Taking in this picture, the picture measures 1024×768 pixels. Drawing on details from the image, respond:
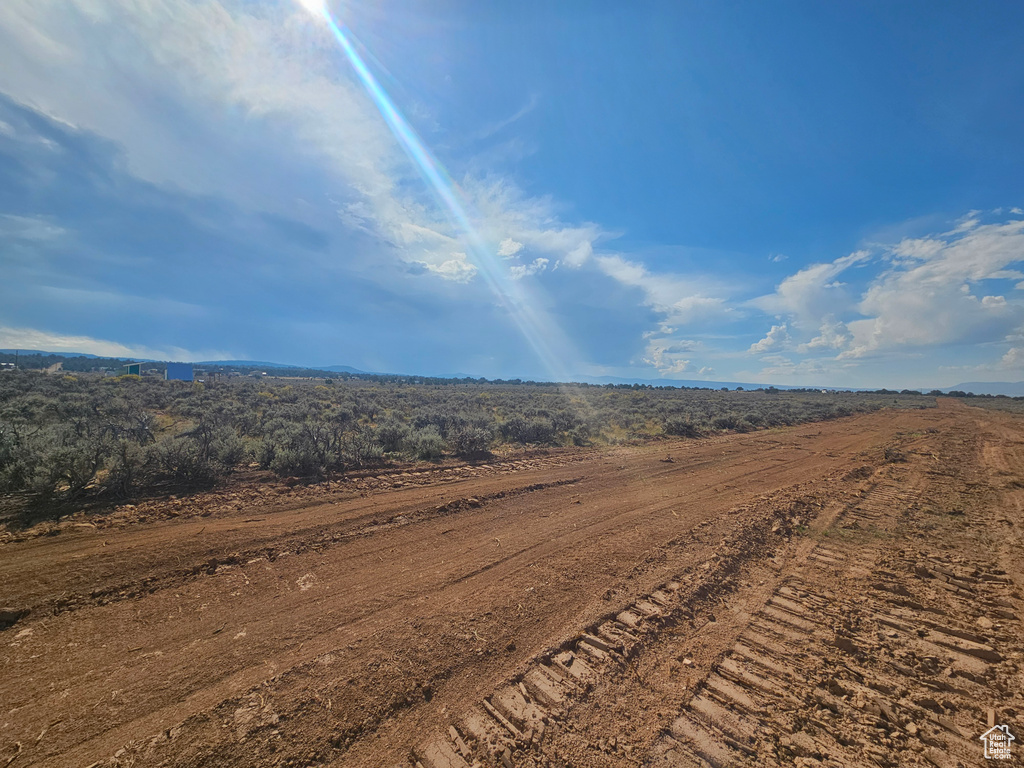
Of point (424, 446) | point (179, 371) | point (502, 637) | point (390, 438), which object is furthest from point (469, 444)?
point (179, 371)

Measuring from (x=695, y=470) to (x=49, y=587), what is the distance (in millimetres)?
13958

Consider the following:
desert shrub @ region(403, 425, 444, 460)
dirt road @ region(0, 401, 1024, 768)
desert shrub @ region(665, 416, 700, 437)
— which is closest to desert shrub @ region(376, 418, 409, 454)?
desert shrub @ region(403, 425, 444, 460)

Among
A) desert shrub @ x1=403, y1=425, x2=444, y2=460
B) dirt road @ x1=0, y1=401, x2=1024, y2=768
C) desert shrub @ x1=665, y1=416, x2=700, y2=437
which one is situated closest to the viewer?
dirt road @ x1=0, y1=401, x2=1024, y2=768

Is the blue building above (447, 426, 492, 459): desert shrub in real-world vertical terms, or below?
above

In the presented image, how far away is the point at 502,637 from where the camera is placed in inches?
167

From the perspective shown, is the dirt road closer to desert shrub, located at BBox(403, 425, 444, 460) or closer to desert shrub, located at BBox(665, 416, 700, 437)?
desert shrub, located at BBox(403, 425, 444, 460)

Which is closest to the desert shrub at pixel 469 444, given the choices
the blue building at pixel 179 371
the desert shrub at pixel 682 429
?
the desert shrub at pixel 682 429

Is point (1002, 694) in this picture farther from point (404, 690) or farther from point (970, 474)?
point (970, 474)

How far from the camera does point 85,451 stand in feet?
25.0

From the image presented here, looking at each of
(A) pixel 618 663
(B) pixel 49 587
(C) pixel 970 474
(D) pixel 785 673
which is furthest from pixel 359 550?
(C) pixel 970 474

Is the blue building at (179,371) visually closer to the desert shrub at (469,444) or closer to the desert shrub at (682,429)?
the desert shrub at (469,444)

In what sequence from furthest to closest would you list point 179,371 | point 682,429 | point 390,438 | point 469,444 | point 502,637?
1. point 179,371
2. point 682,429
3. point 469,444
4. point 390,438
5. point 502,637

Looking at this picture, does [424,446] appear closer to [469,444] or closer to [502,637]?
[469,444]

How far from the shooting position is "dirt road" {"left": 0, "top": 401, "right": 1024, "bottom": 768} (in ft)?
9.96
